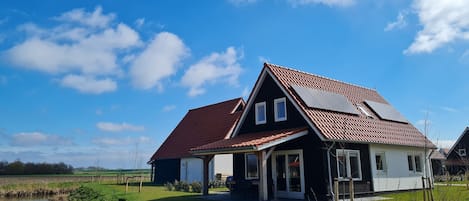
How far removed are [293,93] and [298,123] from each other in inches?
56.9

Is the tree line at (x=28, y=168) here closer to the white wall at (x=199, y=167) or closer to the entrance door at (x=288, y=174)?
the white wall at (x=199, y=167)

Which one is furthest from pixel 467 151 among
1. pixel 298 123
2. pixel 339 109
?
pixel 298 123

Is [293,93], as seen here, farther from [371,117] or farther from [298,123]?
[371,117]

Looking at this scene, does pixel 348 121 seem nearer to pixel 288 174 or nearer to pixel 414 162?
pixel 288 174

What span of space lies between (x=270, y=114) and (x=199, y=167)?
1057 centimetres

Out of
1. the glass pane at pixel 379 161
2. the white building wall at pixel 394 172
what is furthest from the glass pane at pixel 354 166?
the glass pane at pixel 379 161

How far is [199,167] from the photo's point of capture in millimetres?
26078

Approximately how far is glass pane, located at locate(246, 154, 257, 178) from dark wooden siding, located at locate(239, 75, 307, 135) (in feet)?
4.30

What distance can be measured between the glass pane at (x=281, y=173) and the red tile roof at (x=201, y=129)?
32.9 ft

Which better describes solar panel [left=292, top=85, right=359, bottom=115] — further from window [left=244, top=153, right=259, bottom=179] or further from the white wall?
the white wall

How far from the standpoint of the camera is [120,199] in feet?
49.7

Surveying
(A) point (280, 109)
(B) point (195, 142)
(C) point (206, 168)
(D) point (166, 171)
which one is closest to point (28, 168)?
(D) point (166, 171)

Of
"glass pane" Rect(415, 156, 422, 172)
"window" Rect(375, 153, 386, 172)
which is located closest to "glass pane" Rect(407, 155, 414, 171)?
"glass pane" Rect(415, 156, 422, 172)

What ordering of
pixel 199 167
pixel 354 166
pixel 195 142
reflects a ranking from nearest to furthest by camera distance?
pixel 354 166 < pixel 199 167 < pixel 195 142
